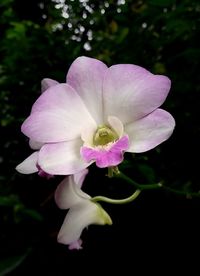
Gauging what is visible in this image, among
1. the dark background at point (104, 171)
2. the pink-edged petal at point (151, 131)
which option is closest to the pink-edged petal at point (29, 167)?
the pink-edged petal at point (151, 131)

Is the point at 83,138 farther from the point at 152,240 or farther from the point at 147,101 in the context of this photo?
the point at 152,240

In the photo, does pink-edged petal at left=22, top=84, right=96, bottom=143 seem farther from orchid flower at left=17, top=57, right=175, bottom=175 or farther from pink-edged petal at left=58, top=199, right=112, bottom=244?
pink-edged petal at left=58, top=199, right=112, bottom=244

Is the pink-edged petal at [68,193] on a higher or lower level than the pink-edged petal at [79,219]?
higher

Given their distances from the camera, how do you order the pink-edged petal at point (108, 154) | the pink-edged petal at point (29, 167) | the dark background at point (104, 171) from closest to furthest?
the pink-edged petal at point (108, 154), the pink-edged petal at point (29, 167), the dark background at point (104, 171)

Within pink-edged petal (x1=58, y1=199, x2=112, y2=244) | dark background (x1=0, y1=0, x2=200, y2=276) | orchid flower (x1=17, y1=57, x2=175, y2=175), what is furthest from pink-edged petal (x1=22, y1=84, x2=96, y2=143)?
dark background (x1=0, y1=0, x2=200, y2=276)

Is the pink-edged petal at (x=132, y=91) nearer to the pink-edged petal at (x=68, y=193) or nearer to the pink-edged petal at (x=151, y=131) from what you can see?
the pink-edged petal at (x=151, y=131)

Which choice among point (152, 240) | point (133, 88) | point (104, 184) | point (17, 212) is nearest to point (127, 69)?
point (133, 88)
